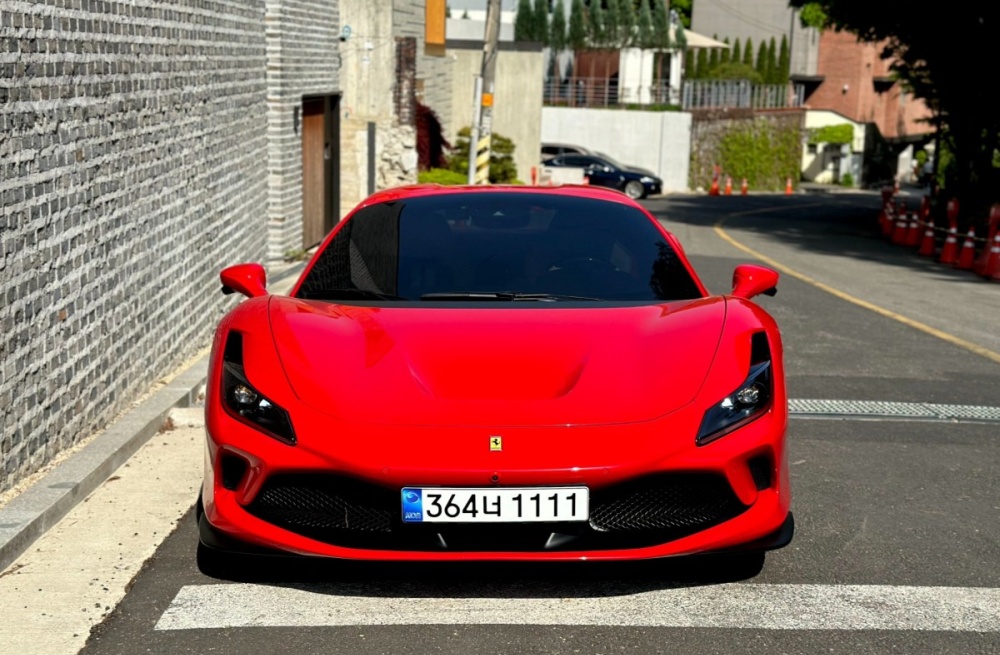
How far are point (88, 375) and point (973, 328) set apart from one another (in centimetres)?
889

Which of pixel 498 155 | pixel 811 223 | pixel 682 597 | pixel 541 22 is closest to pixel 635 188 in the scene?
pixel 498 155

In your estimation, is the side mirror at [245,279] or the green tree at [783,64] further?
the green tree at [783,64]

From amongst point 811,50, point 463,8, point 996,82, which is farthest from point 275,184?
point 811,50

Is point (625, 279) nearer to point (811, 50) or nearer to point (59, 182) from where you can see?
point (59, 182)

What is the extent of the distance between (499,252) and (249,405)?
5.07 feet

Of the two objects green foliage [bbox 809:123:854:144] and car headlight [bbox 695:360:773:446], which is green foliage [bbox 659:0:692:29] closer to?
green foliage [bbox 809:123:854:144]

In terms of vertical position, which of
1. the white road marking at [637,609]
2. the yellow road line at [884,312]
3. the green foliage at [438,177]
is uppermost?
the white road marking at [637,609]

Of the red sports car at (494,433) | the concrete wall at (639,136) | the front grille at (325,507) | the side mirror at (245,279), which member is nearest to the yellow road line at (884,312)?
the red sports car at (494,433)

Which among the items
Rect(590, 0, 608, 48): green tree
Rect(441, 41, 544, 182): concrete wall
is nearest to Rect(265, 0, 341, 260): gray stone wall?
Rect(441, 41, 544, 182): concrete wall

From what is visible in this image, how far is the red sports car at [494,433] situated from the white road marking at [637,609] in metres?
0.19

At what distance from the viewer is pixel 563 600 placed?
15.2 feet

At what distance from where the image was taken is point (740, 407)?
4688 millimetres

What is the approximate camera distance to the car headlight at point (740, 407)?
15.0 ft

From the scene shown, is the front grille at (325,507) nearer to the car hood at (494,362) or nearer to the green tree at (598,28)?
the car hood at (494,362)
